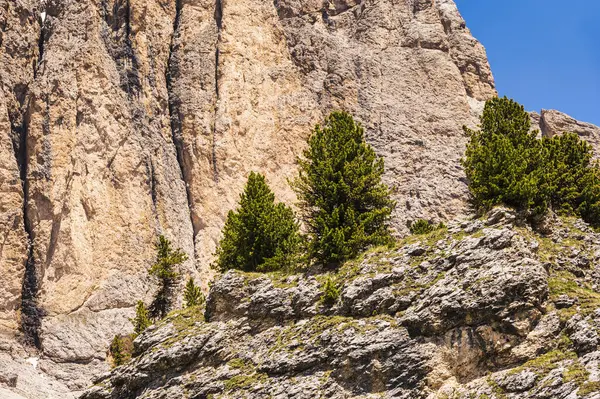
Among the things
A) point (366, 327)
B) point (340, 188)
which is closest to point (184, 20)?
point (340, 188)

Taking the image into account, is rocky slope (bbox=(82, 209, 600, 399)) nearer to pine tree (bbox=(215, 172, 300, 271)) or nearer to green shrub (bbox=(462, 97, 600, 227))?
green shrub (bbox=(462, 97, 600, 227))

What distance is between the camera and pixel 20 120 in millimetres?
67875

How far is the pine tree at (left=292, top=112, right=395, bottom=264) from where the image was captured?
123 feet

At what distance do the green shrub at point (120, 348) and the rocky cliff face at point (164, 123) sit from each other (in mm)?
1742

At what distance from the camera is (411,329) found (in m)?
31.5

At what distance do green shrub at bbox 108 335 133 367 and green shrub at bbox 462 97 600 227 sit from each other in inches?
1215

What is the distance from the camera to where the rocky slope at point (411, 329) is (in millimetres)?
28844

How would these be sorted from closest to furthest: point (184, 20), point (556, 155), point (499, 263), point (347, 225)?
1. point (499, 263)
2. point (347, 225)
3. point (556, 155)
4. point (184, 20)

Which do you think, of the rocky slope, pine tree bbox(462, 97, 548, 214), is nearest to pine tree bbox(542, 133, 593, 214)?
pine tree bbox(462, 97, 548, 214)

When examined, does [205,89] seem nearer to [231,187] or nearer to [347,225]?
[231,187]

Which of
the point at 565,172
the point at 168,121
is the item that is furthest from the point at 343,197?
the point at 168,121

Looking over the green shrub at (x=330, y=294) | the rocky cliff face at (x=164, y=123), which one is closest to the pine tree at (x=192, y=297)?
the rocky cliff face at (x=164, y=123)

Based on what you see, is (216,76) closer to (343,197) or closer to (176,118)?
(176,118)

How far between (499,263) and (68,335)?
136ft
